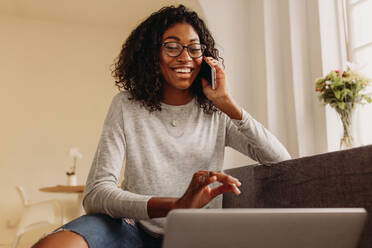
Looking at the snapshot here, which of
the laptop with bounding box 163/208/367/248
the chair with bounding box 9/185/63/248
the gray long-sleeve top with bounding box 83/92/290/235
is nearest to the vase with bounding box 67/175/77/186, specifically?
the chair with bounding box 9/185/63/248

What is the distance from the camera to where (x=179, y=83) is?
1.29m

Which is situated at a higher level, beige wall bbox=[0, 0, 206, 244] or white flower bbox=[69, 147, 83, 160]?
beige wall bbox=[0, 0, 206, 244]

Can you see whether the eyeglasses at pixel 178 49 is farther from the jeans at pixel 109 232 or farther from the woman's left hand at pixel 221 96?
the jeans at pixel 109 232

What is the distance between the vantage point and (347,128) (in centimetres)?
167

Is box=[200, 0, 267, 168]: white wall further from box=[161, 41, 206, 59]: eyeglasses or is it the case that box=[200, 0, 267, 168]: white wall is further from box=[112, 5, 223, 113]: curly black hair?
box=[161, 41, 206, 59]: eyeglasses

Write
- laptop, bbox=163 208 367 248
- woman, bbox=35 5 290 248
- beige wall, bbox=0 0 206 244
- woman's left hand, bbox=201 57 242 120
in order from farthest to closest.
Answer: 1. beige wall, bbox=0 0 206 244
2. woman's left hand, bbox=201 57 242 120
3. woman, bbox=35 5 290 248
4. laptop, bbox=163 208 367 248

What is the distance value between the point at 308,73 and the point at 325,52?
0.14 meters

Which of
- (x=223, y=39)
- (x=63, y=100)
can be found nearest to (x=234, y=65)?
(x=223, y=39)

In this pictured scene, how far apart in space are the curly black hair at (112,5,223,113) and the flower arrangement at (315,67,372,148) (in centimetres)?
60

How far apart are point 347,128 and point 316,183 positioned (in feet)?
2.48

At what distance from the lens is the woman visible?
1.09 meters

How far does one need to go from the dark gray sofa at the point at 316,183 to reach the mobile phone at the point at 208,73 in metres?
0.33

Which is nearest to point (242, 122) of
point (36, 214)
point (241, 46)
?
point (241, 46)

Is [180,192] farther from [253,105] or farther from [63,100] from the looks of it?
[63,100]
